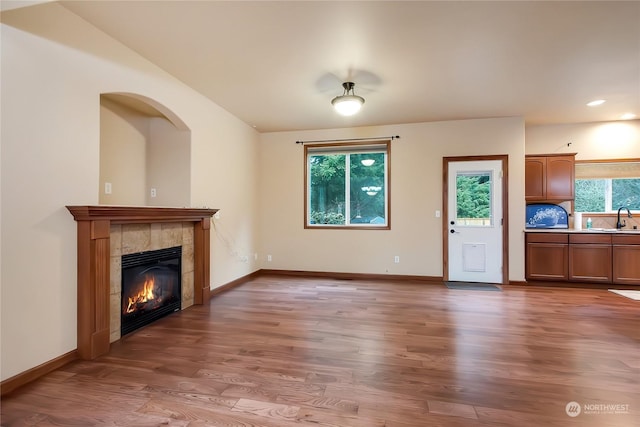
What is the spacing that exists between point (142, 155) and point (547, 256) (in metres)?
6.27

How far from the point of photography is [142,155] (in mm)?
3889

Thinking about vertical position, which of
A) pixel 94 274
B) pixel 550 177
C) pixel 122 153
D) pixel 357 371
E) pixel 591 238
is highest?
pixel 122 153

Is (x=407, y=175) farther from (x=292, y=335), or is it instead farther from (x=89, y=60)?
(x=89, y=60)

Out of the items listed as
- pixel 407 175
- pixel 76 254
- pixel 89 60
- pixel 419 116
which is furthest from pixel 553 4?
pixel 76 254

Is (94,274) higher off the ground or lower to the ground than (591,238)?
lower

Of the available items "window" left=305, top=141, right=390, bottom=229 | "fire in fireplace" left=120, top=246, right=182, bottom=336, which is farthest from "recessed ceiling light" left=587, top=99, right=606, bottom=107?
"fire in fireplace" left=120, top=246, right=182, bottom=336

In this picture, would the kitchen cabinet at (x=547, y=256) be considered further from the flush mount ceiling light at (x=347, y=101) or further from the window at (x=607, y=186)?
the flush mount ceiling light at (x=347, y=101)

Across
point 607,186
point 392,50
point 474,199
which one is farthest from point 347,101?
point 607,186

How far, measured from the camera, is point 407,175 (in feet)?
17.2

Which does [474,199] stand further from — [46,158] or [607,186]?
[46,158]

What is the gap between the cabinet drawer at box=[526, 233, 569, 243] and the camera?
468 centimetres

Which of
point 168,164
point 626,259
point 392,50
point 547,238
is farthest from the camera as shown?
point 547,238

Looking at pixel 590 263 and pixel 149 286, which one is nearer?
pixel 149 286

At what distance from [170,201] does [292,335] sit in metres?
2.34
